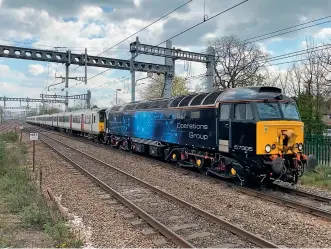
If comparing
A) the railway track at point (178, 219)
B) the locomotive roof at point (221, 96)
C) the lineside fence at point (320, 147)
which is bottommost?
the railway track at point (178, 219)

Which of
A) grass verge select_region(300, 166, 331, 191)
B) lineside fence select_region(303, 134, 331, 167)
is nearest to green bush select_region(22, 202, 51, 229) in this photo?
grass verge select_region(300, 166, 331, 191)

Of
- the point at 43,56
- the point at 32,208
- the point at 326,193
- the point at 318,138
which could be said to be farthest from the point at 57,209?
the point at 43,56

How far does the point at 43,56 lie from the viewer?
3086 centimetres

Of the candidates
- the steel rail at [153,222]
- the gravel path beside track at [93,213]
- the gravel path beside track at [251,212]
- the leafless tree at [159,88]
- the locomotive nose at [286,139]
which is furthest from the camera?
the leafless tree at [159,88]

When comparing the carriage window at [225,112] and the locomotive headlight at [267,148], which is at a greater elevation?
the carriage window at [225,112]

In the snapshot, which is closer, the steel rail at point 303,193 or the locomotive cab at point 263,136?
the steel rail at point 303,193

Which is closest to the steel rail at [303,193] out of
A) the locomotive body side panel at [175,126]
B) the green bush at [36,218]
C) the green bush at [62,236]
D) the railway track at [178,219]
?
the locomotive body side panel at [175,126]

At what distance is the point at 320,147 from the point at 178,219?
10380 mm

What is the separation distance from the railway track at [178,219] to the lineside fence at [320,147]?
8.57 metres

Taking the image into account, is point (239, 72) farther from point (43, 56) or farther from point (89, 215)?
point (89, 215)

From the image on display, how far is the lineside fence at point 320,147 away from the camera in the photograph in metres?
15.9

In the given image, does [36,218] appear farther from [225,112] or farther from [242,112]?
[225,112]

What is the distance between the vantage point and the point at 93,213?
9.09m

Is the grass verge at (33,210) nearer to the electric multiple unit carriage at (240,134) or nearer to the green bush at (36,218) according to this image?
the green bush at (36,218)
